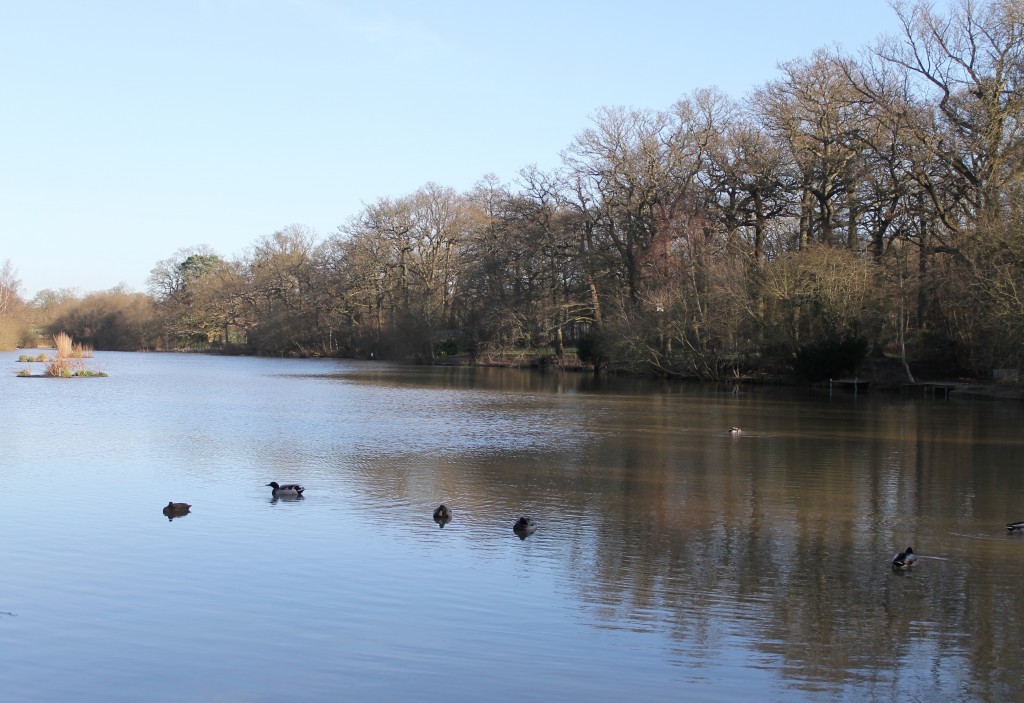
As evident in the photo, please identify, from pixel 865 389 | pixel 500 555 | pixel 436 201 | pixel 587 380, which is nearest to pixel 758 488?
pixel 500 555

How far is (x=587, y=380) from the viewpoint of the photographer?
146 feet

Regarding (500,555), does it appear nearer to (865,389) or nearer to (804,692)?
(804,692)

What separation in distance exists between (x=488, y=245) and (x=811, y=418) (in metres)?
30.7

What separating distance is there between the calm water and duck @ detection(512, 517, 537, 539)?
142 mm

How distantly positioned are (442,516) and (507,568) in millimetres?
2287

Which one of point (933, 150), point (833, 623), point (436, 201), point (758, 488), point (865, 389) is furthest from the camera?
point (436, 201)

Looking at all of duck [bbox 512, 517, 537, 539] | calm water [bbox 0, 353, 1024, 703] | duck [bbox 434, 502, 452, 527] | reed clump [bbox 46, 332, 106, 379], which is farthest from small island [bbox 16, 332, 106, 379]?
duck [bbox 512, 517, 537, 539]

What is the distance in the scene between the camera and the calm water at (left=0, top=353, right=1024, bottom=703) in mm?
6758

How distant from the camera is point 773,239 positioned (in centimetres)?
4253

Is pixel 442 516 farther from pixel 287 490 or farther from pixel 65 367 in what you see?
pixel 65 367

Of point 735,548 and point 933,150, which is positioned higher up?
point 933,150

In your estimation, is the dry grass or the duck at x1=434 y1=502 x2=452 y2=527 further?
the dry grass

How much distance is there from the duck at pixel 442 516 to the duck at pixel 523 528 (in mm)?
981

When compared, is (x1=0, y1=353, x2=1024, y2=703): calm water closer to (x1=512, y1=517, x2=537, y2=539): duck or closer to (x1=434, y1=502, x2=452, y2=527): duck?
(x1=512, y1=517, x2=537, y2=539): duck
